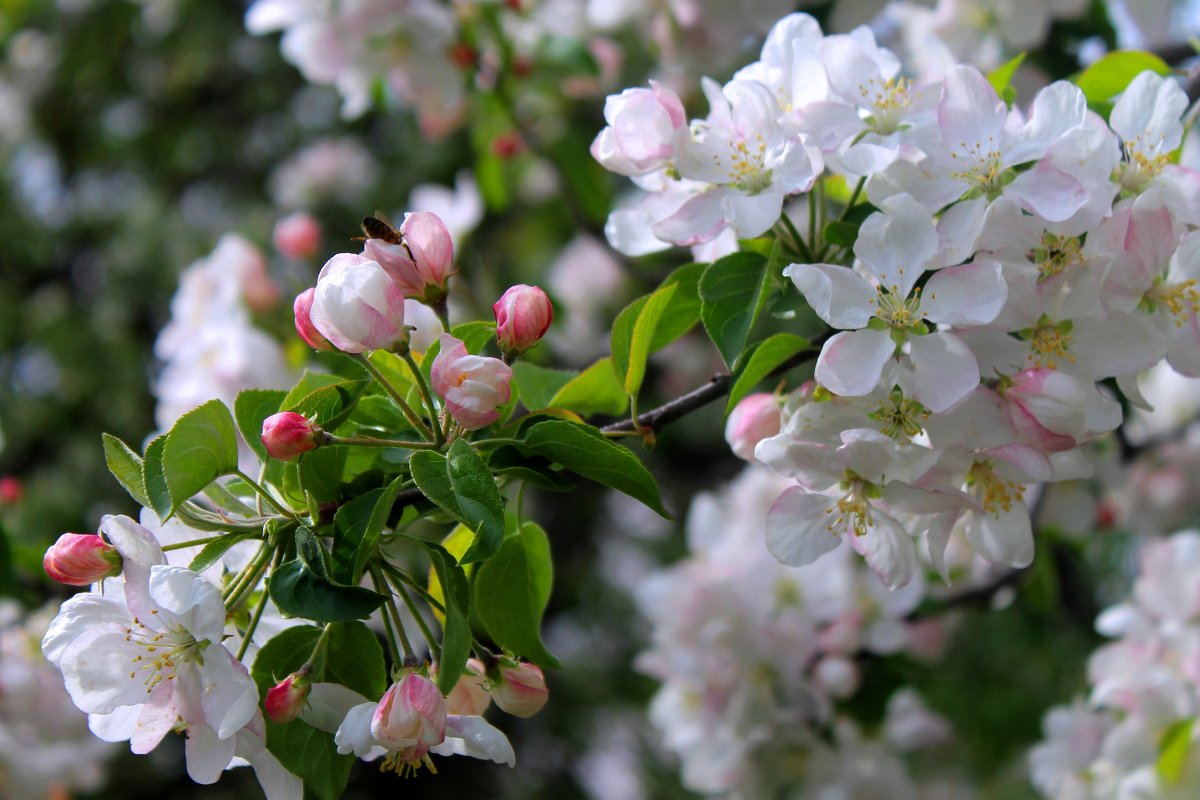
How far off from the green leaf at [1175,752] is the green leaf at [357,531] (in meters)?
1.10

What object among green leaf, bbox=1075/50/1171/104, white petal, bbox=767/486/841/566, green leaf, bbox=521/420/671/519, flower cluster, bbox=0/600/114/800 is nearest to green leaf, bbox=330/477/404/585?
green leaf, bbox=521/420/671/519

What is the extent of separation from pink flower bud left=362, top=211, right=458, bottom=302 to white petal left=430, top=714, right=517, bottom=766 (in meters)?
0.32

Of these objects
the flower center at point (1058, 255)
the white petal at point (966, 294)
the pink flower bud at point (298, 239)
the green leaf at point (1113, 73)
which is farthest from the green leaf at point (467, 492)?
the pink flower bud at point (298, 239)

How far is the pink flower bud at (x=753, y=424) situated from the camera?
3.31ft

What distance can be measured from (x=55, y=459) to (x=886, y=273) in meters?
2.84

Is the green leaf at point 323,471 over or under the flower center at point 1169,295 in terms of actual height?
over

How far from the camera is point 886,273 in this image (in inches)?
34.5

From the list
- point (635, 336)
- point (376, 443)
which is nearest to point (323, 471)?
point (376, 443)

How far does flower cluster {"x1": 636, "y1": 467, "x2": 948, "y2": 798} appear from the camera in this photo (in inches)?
69.1

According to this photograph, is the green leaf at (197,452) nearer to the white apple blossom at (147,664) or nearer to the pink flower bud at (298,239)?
the white apple blossom at (147,664)

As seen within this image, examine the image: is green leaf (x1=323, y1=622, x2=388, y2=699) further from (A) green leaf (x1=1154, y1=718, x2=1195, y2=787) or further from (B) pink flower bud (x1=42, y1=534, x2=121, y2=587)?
(A) green leaf (x1=1154, y1=718, x2=1195, y2=787)

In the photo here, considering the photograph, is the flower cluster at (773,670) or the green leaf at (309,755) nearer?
the green leaf at (309,755)

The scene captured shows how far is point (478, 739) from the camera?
32.8 inches

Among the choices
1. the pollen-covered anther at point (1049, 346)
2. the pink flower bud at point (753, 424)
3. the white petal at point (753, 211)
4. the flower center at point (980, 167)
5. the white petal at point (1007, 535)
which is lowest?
the white petal at point (1007, 535)
